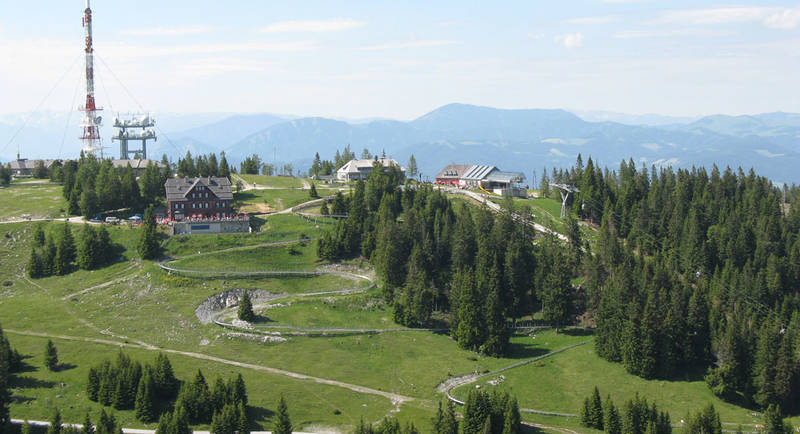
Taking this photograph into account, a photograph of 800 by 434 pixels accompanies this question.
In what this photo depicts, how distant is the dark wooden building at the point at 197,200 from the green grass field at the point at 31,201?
83.7 feet

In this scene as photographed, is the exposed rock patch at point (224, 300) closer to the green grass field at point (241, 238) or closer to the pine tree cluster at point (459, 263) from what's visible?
the pine tree cluster at point (459, 263)

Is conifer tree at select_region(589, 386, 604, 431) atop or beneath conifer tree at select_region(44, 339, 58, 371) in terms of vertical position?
beneath

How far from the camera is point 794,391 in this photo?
9456 centimetres

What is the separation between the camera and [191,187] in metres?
147

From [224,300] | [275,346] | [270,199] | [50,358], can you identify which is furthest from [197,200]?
[50,358]

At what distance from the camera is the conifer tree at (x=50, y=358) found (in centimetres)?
9088

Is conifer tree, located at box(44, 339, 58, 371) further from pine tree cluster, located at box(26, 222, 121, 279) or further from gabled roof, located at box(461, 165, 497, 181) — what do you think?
gabled roof, located at box(461, 165, 497, 181)

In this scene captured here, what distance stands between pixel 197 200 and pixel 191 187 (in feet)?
9.79

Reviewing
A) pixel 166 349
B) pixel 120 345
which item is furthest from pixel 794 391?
pixel 120 345

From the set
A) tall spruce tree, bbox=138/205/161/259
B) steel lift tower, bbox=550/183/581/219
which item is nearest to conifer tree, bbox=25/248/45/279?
tall spruce tree, bbox=138/205/161/259

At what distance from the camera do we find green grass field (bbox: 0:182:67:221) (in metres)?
151

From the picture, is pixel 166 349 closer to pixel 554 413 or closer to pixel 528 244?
pixel 554 413

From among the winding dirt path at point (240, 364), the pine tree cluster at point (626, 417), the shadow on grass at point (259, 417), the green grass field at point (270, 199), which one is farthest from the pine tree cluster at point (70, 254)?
the pine tree cluster at point (626, 417)

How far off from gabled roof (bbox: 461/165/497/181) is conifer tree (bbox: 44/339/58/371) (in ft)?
401
